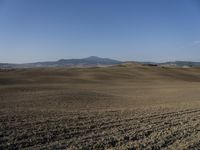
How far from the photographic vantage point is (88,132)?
438 inches

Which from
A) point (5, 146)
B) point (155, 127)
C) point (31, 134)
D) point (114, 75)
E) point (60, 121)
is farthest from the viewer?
point (114, 75)

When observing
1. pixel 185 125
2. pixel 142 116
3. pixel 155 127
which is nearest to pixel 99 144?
pixel 155 127

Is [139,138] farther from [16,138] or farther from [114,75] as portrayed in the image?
[114,75]

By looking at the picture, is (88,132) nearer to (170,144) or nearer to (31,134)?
(31,134)

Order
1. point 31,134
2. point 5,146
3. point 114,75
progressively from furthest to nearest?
point 114,75, point 31,134, point 5,146

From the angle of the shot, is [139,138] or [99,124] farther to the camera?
[99,124]

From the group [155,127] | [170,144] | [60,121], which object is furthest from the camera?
[60,121]

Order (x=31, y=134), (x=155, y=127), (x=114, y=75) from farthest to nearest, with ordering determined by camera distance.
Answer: (x=114, y=75)
(x=155, y=127)
(x=31, y=134)

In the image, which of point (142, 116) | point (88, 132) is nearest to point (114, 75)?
point (142, 116)

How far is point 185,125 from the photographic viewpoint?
12.5 metres

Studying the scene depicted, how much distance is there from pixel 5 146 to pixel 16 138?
835 millimetres

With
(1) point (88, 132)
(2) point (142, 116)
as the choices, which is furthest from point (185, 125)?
(1) point (88, 132)

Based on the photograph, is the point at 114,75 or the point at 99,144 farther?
the point at 114,75

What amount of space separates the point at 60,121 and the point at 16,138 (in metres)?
3.23
